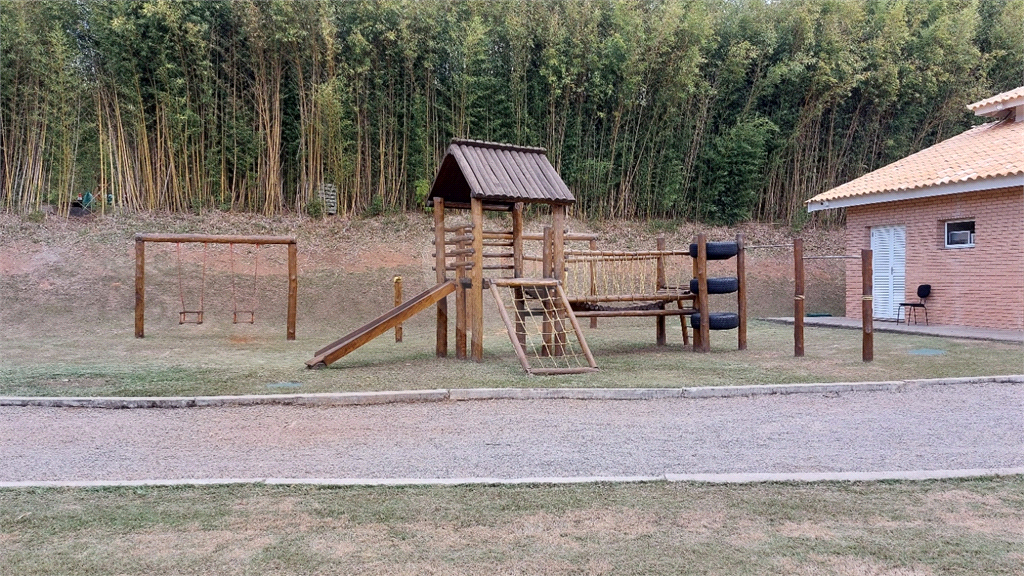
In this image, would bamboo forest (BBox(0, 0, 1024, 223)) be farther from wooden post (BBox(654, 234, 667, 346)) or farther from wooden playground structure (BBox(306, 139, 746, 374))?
wooden playground structure (BBox(306, 139, 746, 374))

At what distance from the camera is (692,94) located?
17969 millimetres

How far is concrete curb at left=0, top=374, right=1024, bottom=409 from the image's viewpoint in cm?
626

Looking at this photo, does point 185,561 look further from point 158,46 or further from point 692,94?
point 692,94

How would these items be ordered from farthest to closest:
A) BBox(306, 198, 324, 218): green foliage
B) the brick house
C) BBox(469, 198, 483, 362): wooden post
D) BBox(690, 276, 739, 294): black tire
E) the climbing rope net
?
BBox(306, 198, 324, 218): green foliage, the brick house, BBox(690, 276, 739, 294): black tire, BBox(469, 198, 483, 362): wooden post, the climbing rope net

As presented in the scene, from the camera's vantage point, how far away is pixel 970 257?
1227 centimetres

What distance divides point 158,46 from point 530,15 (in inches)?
304

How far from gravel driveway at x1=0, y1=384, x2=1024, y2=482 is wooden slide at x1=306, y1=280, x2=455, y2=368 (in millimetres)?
2068

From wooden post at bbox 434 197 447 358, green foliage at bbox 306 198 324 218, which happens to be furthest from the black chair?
green foliage at bbox 306 198 324 218

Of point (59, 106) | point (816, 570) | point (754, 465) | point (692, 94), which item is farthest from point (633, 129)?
point (816, 570)

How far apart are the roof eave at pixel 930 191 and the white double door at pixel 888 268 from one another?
64 centimetres

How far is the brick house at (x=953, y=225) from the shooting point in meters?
11.7

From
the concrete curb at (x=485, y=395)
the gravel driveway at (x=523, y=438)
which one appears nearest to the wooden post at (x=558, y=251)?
the concrete curb at (x=485, y=395)

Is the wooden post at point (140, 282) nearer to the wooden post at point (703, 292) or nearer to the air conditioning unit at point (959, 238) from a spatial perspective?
the wooden post at point (703, 292)

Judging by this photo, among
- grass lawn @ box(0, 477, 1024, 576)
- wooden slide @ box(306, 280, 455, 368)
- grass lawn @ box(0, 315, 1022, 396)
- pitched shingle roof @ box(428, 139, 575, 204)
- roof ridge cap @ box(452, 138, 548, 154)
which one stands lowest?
grass lawn @ box(0, 477, 1024, 576)
